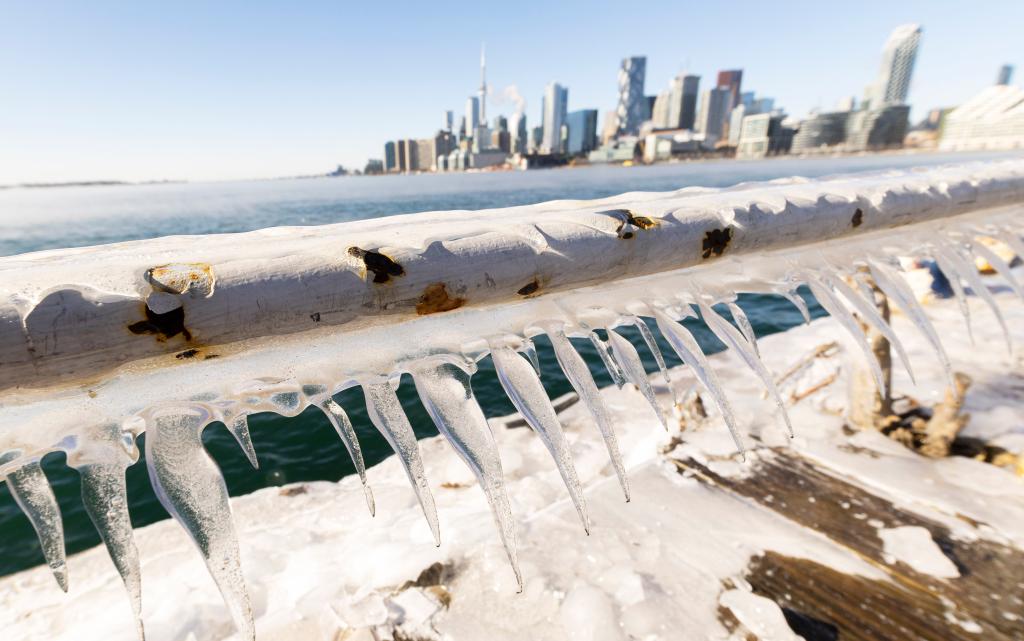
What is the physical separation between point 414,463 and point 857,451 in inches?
151

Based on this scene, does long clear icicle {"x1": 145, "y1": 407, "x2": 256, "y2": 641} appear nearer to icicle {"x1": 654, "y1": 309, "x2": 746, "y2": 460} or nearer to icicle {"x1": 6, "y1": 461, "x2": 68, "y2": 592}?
icicle {"x1": 6, "y1": 461, "x2": 68, "y2": 592}

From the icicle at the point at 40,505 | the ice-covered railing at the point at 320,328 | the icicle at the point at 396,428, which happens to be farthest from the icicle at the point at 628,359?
the icicle at the point at 40,505

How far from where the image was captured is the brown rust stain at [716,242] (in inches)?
47.3

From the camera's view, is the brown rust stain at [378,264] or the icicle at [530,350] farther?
the icicle at [530,350]

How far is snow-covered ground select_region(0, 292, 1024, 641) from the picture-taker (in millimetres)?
2137

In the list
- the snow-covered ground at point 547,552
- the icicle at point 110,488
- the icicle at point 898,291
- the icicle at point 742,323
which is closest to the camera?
the icicle at point 110,488

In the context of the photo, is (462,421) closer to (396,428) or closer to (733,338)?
(396,428)

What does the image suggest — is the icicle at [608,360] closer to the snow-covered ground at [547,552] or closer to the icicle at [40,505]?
the icicle at [40,505]

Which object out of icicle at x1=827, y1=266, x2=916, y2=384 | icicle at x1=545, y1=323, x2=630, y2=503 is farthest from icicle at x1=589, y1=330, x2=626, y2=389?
icicle at x1=827, y1=266, x2=916, y2=384

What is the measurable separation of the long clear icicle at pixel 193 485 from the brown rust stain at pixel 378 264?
1.37 feet

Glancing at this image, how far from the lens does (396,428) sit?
3.31 feet

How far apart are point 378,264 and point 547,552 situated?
224 centimetres

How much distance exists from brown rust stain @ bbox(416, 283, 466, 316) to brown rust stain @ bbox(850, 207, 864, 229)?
4.82ft

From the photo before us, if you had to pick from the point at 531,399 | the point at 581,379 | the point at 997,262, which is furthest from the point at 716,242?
the point at 997,262
